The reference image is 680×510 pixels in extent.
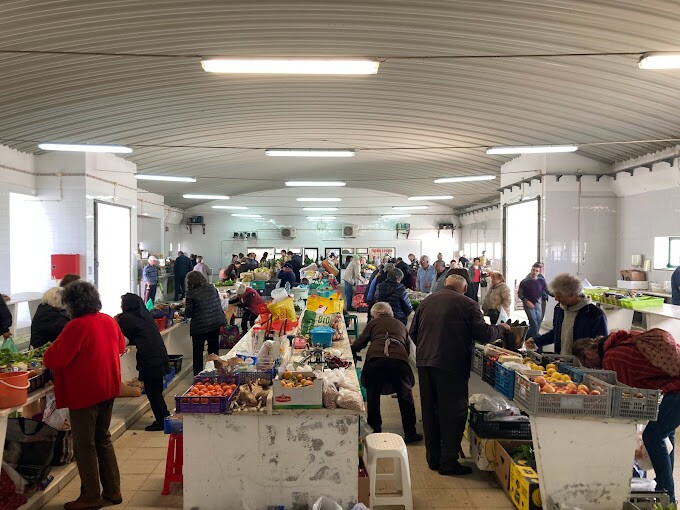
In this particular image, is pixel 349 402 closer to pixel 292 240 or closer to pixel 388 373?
pixel 388 373

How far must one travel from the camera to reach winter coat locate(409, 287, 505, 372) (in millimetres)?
5035

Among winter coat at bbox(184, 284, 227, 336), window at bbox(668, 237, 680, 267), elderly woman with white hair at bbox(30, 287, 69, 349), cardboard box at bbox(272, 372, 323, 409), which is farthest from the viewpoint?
window at bbox(668, 237, 680, 267)

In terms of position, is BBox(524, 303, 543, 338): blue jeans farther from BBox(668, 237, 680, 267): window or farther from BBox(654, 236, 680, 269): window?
BBox(668, 237, 680, 267): window

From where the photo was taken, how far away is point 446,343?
16.6ft

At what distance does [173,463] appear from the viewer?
479 centimetres

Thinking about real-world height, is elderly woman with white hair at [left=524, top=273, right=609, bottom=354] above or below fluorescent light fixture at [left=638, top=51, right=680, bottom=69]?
below

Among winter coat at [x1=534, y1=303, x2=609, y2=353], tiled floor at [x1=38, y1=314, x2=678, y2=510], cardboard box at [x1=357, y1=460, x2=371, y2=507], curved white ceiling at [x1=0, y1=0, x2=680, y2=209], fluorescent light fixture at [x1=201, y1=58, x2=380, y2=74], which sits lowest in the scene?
tiled floor at [x1=38, y1=314, x2=678, y2=510]

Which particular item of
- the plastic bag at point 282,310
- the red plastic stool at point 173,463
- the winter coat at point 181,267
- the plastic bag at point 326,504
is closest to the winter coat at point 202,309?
the plastic bag at point 282,310

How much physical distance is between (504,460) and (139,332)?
3939 mm

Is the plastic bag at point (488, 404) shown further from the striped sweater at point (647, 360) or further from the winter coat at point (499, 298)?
the winter coat at point (499, 298)

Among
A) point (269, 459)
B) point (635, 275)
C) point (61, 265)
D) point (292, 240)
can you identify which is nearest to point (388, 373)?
point (269, 459)

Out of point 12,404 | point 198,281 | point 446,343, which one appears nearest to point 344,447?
point 446,343

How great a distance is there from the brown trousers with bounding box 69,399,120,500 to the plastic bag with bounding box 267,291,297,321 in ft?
9.18

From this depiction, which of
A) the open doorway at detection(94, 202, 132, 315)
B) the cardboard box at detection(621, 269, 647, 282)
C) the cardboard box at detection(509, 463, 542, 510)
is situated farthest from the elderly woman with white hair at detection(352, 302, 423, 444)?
the open doorway at detection(94, 202, 132, 315)
